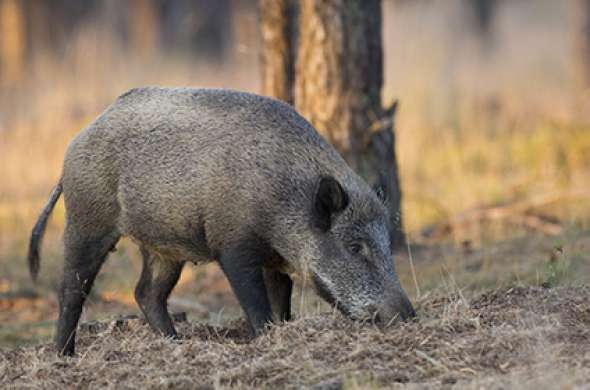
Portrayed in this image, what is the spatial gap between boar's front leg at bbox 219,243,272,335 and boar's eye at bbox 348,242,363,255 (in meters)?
0.52

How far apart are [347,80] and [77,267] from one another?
2.93 meters

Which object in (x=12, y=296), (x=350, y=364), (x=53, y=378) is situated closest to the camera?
(x=350, y=364)

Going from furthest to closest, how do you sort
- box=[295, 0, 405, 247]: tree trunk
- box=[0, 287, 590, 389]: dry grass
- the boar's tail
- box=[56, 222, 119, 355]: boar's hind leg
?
box=[295, 0, 405, 247]: tree trunk → the boar's tail → box=[56, 222, 119, 355]: boar's hind leg → box=[0, 287, 590, 389]: dry grass

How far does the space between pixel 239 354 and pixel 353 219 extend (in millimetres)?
1006

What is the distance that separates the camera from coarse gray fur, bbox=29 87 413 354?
584 cm

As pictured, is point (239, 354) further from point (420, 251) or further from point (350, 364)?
point (420, 251)

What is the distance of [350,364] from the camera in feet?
16.5

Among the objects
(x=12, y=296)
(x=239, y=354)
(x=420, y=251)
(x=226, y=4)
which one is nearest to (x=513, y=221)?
(x=420, y=251)

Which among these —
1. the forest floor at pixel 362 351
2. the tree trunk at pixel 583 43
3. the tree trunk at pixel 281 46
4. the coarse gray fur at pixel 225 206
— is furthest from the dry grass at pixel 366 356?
the tree trunk at pixel 583 43

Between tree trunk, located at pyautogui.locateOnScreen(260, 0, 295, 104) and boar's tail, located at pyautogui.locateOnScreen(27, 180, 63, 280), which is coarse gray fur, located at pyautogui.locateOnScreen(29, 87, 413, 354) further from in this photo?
tree trunk, located at pyautogui.locateOnScreen(260, 0, 295, 104)

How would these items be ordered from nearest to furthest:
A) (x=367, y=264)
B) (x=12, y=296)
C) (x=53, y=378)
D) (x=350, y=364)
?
(x=350, y=364) < (x=53, y=378) < (x=367, y=264) < (x=12, y=296)

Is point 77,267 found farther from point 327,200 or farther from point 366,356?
point 366,356

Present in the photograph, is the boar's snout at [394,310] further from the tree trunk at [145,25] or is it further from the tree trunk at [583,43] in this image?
the tree trunk at [145,25]

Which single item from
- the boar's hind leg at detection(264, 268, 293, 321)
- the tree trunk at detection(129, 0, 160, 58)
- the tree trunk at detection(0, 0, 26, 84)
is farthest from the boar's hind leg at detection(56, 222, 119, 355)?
the tree trunk at detection(129, 0, 160, 58)
